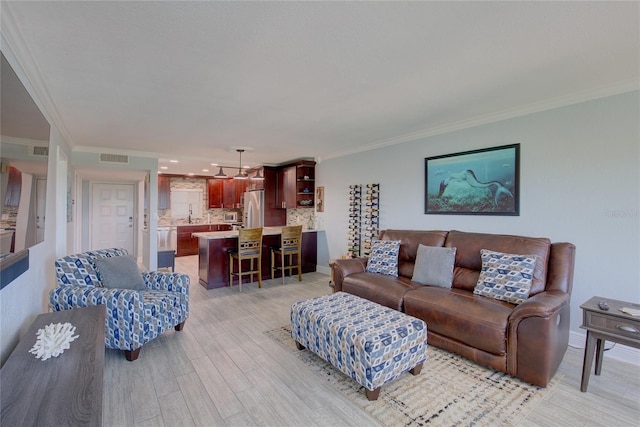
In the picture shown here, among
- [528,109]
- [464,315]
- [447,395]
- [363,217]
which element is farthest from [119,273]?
[528,109]

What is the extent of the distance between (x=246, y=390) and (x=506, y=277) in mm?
2436

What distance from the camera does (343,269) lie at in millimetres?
3838

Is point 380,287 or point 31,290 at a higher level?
point 31,290

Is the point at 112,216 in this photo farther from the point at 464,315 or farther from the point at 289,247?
the point at 464,315

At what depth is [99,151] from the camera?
5.15 meters

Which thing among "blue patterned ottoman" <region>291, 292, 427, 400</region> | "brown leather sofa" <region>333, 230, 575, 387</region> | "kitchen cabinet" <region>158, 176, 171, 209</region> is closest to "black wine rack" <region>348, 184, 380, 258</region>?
"brown leather sofa" <region>333, 230, 575, 387</region>

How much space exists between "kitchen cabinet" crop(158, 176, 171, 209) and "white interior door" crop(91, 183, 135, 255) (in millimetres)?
655

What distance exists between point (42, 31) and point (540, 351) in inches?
153

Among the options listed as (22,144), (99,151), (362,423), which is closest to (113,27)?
(22,144)

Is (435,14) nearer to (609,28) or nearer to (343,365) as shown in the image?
(609,28)

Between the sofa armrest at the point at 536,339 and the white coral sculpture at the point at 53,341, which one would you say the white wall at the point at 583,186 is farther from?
the white coral sculpture at the point at 53,341

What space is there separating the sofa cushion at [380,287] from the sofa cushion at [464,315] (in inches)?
4.5

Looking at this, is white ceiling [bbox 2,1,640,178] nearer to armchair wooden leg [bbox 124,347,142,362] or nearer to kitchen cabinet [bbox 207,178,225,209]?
armchair wooden leg [bbox 124,347,142,362]

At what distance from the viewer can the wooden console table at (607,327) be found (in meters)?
1.99
